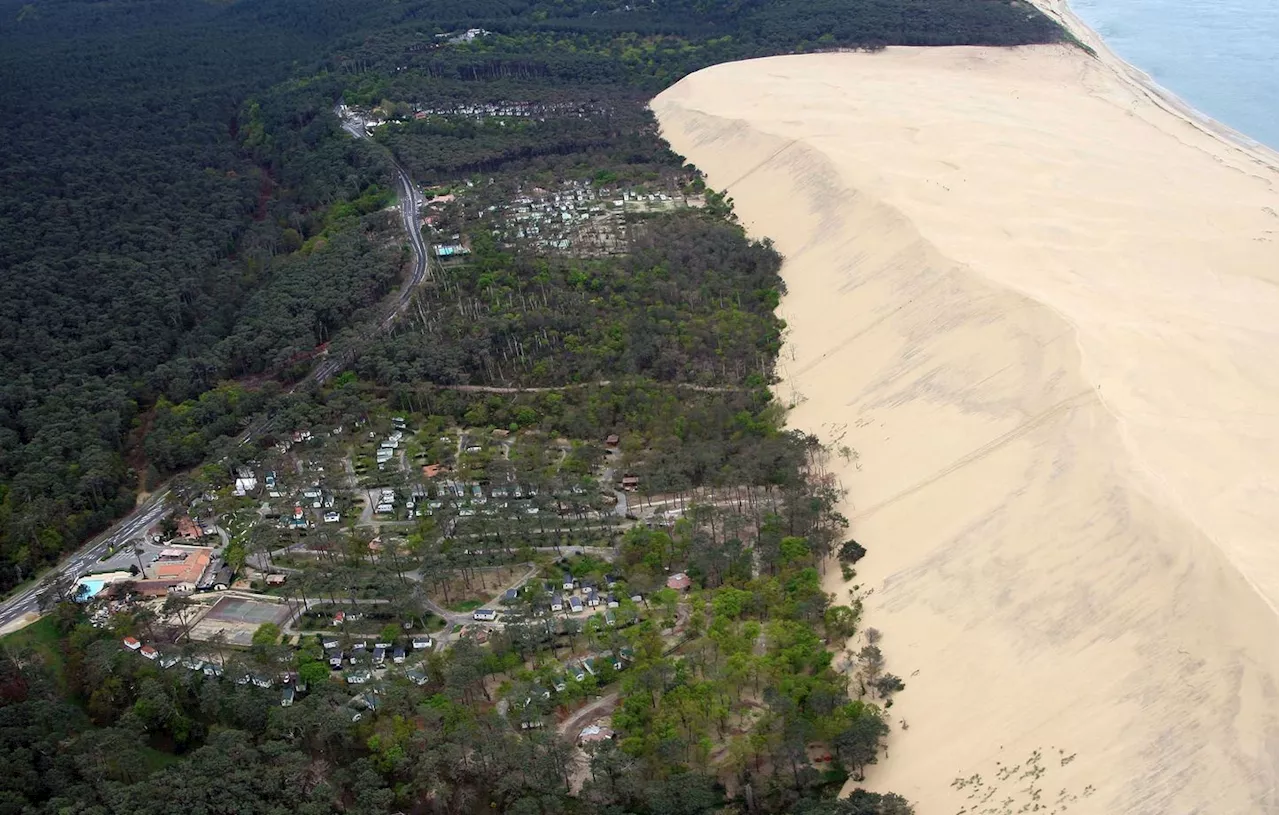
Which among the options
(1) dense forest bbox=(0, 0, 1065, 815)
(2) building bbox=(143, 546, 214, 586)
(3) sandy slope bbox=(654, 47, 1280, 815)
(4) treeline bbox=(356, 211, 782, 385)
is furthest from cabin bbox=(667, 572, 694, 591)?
(2) building bbox=(143, 546, 214, 586)

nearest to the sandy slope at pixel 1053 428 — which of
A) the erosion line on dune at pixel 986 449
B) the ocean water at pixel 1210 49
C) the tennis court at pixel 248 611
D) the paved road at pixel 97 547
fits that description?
the erosion line on dune at pixel 986 449

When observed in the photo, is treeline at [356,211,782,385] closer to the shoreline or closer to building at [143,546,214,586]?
building at [143,546,214,586]

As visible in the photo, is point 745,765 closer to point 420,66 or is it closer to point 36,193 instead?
point 36,193

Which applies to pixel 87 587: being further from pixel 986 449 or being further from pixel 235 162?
pixel 235 162

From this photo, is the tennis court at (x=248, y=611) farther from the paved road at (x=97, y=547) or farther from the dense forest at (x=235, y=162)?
the dense forest at (x=235, y=162)

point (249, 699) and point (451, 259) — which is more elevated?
point (451, 259)

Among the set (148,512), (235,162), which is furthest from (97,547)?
(235,162)

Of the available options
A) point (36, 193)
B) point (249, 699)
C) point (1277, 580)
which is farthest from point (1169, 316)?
point (36, 193)
